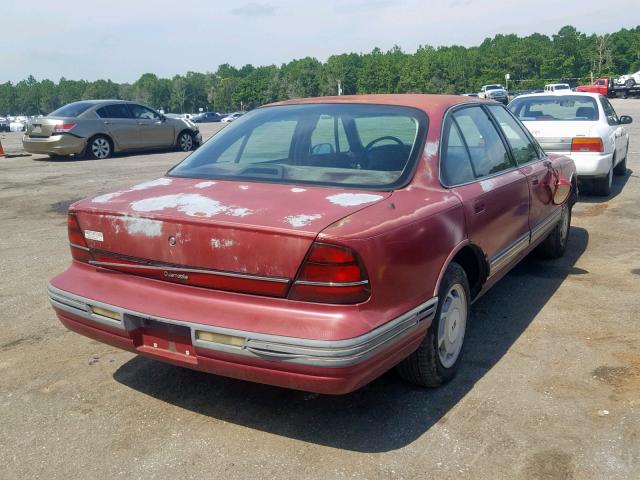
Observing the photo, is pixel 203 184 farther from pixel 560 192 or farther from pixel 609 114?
pixel 609 114

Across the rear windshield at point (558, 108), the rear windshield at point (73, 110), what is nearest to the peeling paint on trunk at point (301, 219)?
the rear windshield at point (558, 108)

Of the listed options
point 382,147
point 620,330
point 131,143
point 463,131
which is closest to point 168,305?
point 382,147

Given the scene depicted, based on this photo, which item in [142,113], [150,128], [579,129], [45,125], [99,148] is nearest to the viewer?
[579,129]

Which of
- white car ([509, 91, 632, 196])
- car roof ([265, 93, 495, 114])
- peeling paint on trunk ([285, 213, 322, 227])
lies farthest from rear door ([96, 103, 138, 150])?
peeling paint on trunk ([285, 213, 322, 227])

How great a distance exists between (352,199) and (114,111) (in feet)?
44.0

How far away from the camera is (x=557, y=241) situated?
5797mm

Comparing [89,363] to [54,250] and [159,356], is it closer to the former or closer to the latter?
[159,356]

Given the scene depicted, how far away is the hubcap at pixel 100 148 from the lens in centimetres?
1491

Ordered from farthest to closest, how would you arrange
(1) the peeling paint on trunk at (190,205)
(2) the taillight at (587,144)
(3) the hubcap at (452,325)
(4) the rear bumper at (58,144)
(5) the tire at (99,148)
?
(5) the tire at (99,148) → (4) the rear bumper at (58,144) → (2) the taillight at (587,144) → (3) the hubcap at (452,325) → (1) the peeling paint on trunk at (190,205)

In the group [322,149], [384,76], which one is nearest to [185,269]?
[322,149]

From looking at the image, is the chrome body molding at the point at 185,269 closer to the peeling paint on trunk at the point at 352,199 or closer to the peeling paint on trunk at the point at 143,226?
the peeling paint on trunk at the point at 143,226

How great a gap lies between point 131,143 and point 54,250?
32.1 feet

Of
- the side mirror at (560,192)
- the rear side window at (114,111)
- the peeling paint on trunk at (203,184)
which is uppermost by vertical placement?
the rear side window at (114,111)

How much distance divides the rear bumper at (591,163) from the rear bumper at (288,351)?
6238 millimetres
